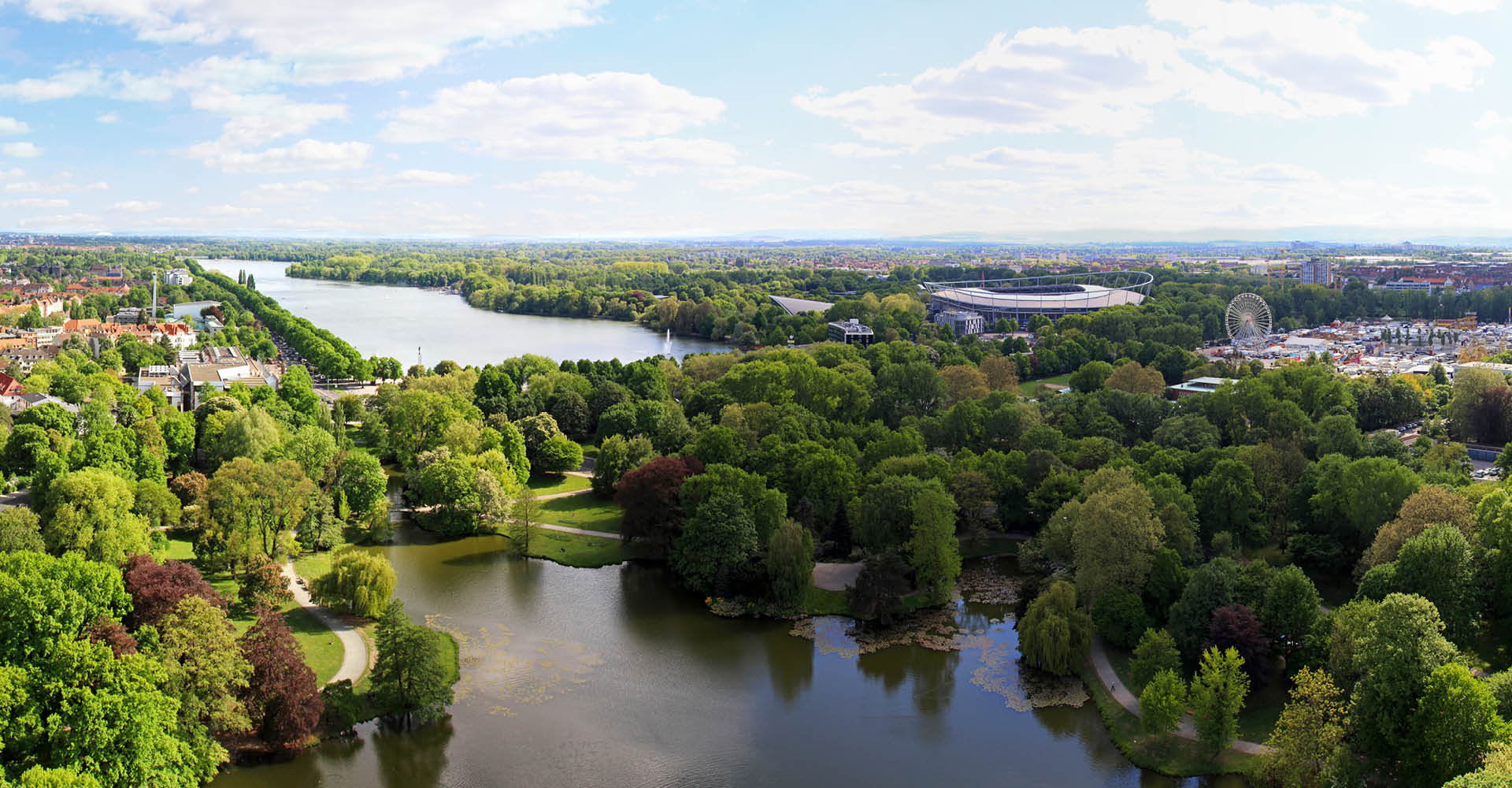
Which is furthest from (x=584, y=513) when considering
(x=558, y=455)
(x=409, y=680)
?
(x=409, y=680)

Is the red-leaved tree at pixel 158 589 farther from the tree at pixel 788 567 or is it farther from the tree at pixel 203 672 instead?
the tree at pixel 788 567

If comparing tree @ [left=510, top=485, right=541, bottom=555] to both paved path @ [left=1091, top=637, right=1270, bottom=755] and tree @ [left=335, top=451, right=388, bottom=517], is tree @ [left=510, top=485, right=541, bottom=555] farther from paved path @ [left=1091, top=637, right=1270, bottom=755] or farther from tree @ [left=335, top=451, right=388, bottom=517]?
paved path @ [left=1091, top=637, right=1270, bottom=755]

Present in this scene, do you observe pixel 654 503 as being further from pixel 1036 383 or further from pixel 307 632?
pixel 1036 383

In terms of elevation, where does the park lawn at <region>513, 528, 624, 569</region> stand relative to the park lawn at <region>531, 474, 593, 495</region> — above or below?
below

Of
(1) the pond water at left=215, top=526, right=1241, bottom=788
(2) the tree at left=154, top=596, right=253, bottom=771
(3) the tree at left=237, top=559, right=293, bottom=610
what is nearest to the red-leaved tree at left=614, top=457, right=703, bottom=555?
(1) the pond water at left=215, top=526, right=1241, bottom=788

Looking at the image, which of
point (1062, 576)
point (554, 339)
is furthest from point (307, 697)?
point (554, 339)
